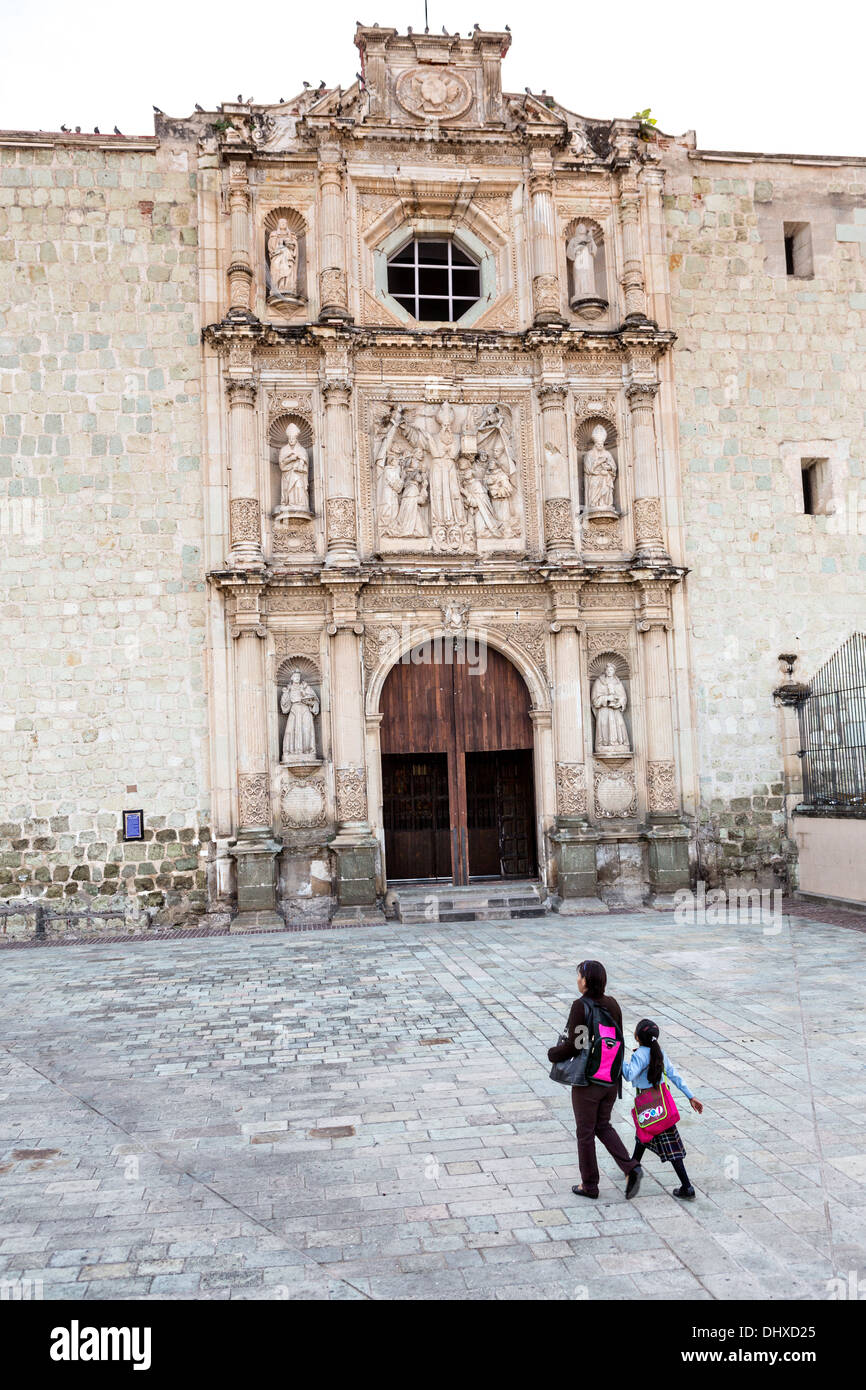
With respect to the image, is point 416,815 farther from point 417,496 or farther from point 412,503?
point 417,496

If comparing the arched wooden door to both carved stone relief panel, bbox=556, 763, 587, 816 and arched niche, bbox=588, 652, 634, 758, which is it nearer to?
carved stone relief panel, bbox=556, 763, 587, 816

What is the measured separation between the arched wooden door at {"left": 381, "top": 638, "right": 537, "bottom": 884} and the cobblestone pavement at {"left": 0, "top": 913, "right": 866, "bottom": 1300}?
5.30 meters

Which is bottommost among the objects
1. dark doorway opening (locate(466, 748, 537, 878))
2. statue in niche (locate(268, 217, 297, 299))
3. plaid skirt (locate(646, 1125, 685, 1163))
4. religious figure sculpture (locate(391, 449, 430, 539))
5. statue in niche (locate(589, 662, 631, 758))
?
plaid skirt (locate(646, 1125, 685, 1163))

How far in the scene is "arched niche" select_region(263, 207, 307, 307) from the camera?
16328mm

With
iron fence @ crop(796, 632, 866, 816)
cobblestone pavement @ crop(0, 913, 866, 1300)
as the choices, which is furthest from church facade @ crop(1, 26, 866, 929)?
cobblestone pavement @ crop(0, 913, 866, 1300)

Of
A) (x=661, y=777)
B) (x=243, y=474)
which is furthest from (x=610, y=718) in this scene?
(x=243, y=474)

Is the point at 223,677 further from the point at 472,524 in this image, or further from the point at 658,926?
the point at 658,926

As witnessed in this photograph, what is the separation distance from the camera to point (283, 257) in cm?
1641

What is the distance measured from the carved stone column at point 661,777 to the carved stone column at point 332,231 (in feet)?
22.8

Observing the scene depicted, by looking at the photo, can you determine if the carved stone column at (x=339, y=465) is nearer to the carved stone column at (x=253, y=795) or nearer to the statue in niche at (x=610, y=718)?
the carved stone column at (x=253, y=795)

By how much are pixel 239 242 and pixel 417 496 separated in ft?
15.4

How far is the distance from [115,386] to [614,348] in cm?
783

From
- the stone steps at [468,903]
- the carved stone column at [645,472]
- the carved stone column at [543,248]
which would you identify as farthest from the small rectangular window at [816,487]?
the stone steps at [468,903]

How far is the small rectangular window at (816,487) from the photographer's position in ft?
57.3
